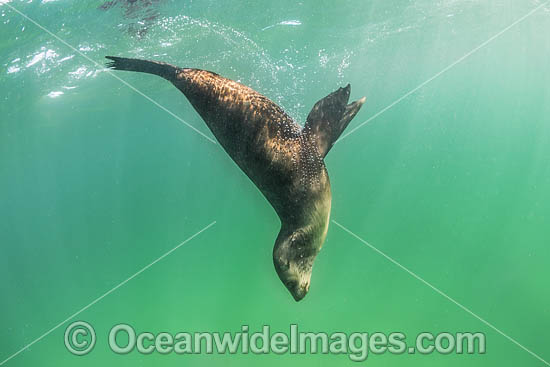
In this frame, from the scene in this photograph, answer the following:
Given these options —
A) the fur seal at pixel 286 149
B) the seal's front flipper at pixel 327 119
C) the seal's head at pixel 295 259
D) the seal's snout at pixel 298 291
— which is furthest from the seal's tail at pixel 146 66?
the seal's snout at pixel 298 291

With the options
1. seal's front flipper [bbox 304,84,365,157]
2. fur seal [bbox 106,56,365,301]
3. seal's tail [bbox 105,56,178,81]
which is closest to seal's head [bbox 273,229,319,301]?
fur seal [bbox 106,56,365,301]

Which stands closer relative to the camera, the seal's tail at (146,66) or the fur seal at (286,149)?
the fur seal at (286,149)

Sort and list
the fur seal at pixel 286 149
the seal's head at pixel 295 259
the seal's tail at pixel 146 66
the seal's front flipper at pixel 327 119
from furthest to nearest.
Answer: the seal's tail at pixel 146 66 < the seal's front flipper at pixel 327 119 < the fur seal at pixel 286 149 < the seal's head at pixel 295 259

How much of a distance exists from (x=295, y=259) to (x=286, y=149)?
0.90 m

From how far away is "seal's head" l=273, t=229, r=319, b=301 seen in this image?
2.47 m

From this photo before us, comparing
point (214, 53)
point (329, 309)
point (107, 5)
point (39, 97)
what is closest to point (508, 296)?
point (329, 309)

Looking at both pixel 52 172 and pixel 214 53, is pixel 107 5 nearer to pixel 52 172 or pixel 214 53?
pixel 214 53

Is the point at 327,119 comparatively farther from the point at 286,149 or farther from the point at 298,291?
the point at 298,291

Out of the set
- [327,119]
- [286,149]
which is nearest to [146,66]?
[286,149]

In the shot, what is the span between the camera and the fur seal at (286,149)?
2.76 meters

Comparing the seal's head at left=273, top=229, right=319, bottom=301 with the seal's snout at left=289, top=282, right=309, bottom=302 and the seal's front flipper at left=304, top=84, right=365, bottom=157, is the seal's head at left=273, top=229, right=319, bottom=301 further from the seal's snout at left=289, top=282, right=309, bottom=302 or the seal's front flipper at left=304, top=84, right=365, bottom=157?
the seal's front flipper at left=304, top=84, right=365, bottom=157

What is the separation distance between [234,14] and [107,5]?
9.56ft

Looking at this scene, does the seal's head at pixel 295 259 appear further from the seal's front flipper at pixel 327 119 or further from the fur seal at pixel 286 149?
the seal's front flipper at pixel 327 119

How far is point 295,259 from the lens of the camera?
255 centimetres
